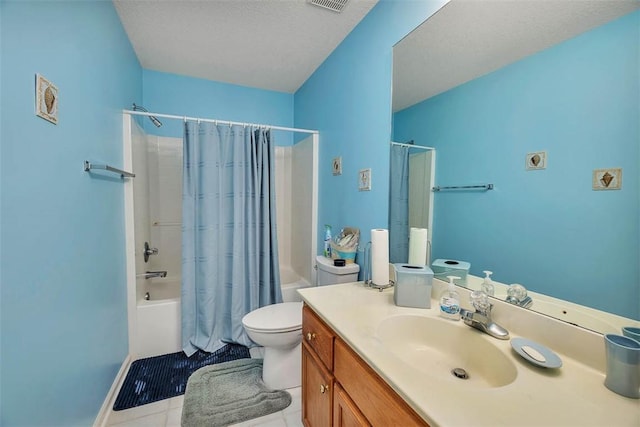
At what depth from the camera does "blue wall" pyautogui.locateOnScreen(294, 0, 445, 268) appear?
1.42 metres

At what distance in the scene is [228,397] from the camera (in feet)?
5.04

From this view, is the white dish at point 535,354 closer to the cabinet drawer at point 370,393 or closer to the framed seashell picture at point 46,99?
the cabinet drawer at point 370,393

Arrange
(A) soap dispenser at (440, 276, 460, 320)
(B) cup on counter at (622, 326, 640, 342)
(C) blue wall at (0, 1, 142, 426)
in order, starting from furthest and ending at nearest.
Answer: (A) soap dispenser at (440, 276, 460, 320)
(C) blue wall at (0, 1, 142, 426)
(B) cup on counter at (622, 326, 640, 342)

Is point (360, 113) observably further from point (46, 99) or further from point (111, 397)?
point (111, 397)

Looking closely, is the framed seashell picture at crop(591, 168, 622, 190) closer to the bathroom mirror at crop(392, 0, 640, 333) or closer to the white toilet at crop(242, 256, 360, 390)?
the bathroom mirror at crop(392, 0, 640, 333)

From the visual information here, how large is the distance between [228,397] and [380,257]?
4.14ft

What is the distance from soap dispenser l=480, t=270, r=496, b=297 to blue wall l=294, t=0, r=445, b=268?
0.59 meters

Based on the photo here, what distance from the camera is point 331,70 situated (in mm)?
2059

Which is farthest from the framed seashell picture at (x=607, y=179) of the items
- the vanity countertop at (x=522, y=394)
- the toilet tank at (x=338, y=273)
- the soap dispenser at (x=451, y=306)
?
the toilet tank at (x=338, y=273)

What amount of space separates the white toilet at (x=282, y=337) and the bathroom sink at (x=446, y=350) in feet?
2.19

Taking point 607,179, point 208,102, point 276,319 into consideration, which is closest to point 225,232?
point 276,319

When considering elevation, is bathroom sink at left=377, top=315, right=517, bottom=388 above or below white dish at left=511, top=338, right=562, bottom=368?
below

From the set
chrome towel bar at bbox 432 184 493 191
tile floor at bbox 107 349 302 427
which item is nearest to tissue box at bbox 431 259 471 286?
chrome towel bar at bbox 432 184 493 191

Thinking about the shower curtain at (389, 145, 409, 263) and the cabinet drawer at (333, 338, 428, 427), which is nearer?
the cabinet drawer at (333, 338, 428, 427)
